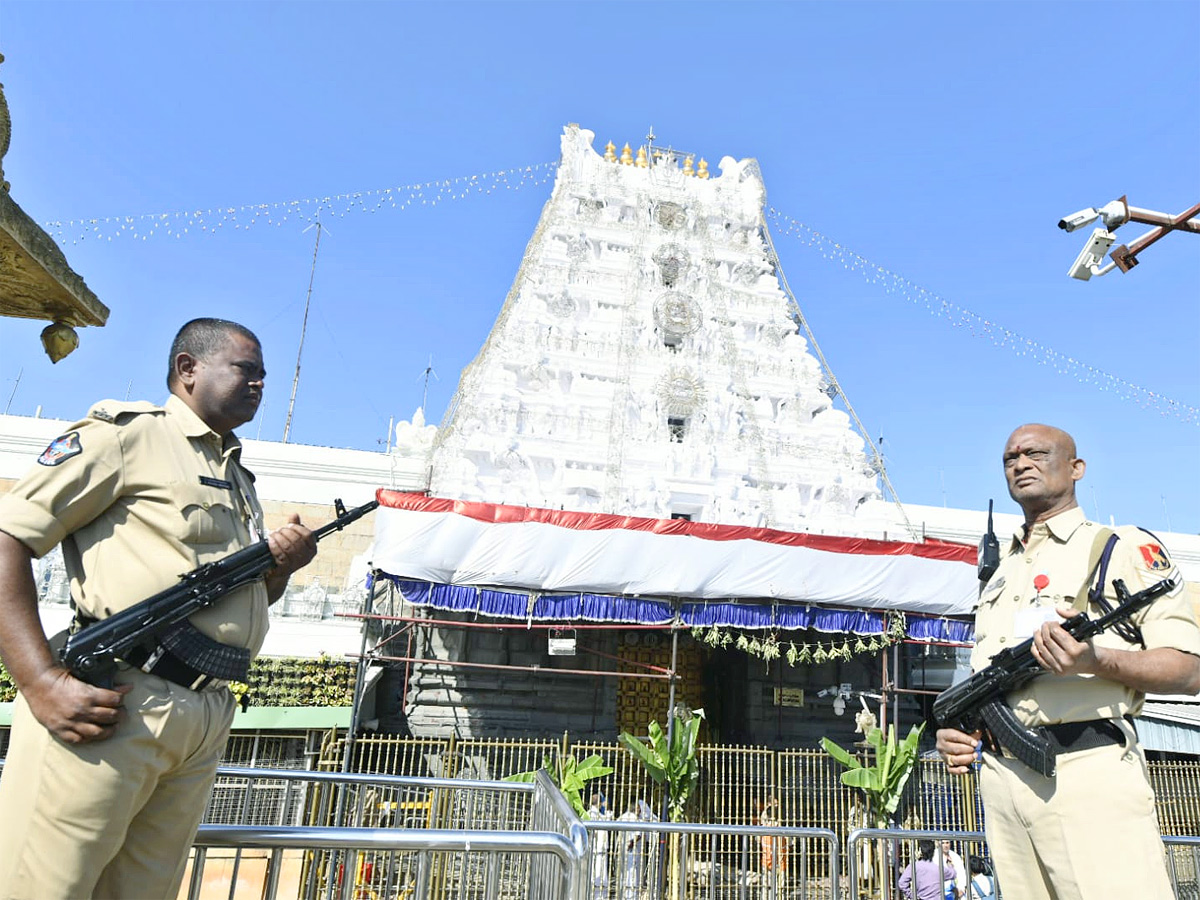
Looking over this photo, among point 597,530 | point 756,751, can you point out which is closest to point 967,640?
point 756,751

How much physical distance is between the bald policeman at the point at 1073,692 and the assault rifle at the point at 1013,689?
0.04 m

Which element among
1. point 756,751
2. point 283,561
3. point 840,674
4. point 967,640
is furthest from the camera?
point 840,674

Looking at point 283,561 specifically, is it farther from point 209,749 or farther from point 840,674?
point 840,674

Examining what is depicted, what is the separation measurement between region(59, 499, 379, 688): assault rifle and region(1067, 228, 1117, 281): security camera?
8194mm

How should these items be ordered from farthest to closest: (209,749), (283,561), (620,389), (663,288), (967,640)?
(663,288) → (620,389) → (967,640) → (283,561) → (209,749)

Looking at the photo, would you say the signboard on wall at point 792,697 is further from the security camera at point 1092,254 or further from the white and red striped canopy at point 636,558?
the security camera at point 1092,254

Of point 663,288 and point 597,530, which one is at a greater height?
point 663,288

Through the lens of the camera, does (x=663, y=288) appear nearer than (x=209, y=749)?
No

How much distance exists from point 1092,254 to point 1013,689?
22.2 ft

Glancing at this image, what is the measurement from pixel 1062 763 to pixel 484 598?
10.3 metres

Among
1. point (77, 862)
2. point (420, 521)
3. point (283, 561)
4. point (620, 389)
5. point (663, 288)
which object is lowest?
point (77, 862)

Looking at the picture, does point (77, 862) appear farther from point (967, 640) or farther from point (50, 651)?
point (967, 640)

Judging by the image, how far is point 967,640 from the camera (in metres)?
12.9

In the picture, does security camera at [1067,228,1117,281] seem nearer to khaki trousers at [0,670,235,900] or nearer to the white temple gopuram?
khaki trousers at [0,670,235,900]
